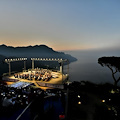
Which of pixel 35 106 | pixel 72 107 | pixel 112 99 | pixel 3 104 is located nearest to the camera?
pixel 35 106

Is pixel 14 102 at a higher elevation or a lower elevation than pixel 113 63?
lower

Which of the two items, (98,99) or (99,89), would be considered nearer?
(98,99)

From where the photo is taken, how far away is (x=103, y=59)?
72.2ft

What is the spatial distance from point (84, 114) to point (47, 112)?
2.93m

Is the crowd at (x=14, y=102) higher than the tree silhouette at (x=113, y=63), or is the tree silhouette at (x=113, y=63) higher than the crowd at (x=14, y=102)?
the tree silhouette at (x=113, y=63)

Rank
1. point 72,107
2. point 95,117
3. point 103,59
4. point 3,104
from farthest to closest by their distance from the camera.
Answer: point 103,59 < point 72,107 < point 3,104 < point 95,117

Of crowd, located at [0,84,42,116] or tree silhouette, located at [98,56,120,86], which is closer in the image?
crowd, located at [0,84,42,116]

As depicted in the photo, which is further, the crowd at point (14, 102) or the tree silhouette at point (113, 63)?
the tree silhouette at point (113, 63)

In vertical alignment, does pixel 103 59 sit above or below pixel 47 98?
above

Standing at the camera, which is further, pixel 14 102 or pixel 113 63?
pixel 113 63

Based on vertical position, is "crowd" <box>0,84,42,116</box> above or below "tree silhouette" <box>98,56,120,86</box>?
below

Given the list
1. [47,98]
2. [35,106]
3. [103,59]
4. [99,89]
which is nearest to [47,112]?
[47,98]

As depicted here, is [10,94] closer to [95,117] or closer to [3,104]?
[3,104]

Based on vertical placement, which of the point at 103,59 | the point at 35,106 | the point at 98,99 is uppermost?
the point at 103,59
